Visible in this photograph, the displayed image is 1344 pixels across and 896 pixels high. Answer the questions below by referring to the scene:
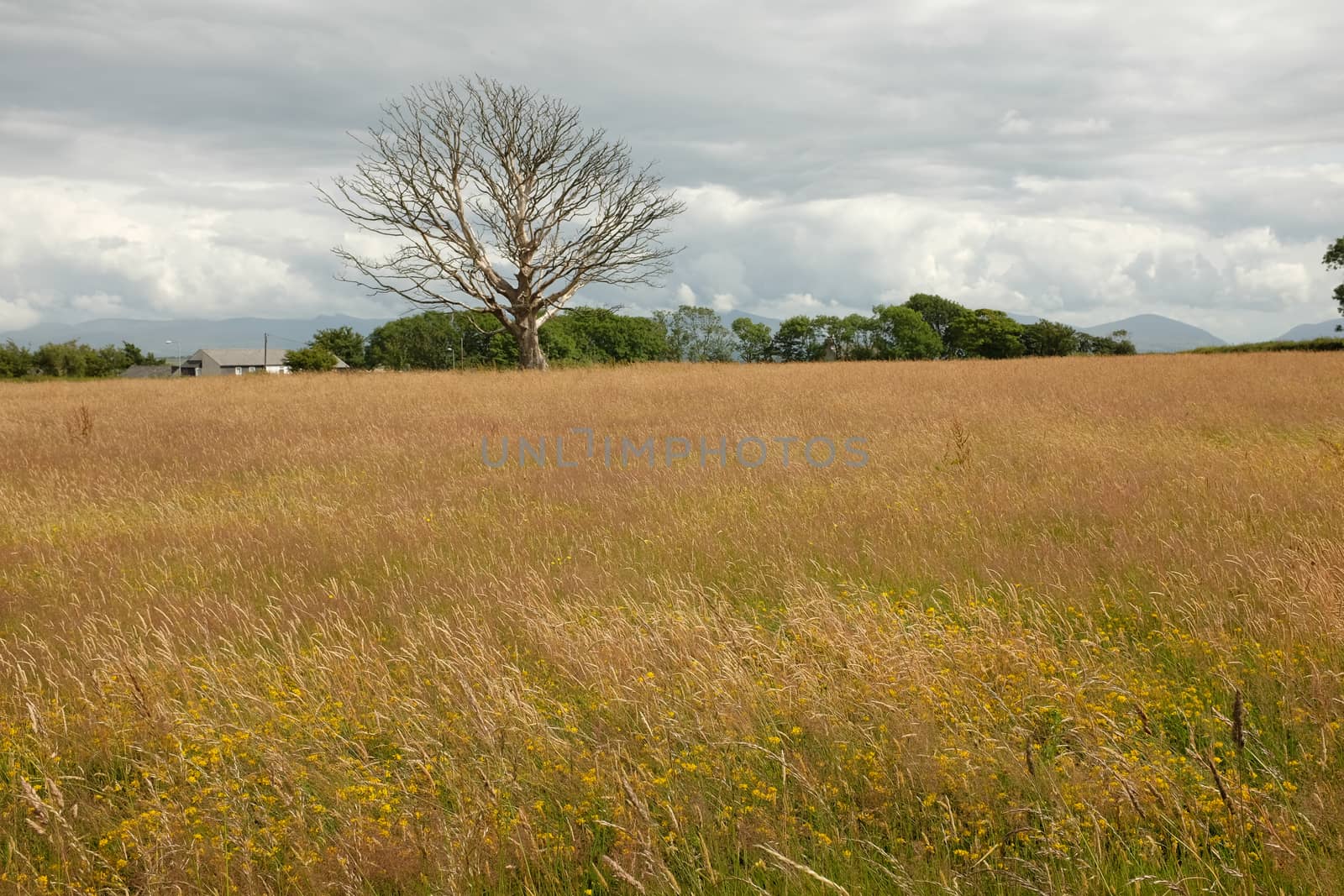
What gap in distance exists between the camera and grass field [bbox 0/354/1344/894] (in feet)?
8.82

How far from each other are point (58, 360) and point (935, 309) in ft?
323

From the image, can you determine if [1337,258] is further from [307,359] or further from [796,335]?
[307,359]

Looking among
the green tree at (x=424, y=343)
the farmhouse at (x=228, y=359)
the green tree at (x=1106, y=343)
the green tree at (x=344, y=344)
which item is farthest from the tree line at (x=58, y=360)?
the green tree at (x=1106, y=343)

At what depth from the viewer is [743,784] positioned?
2.94 meters

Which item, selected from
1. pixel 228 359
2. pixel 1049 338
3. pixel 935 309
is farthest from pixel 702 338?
pixel 228 359

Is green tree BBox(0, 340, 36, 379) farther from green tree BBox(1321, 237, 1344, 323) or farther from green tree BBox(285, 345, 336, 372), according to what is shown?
→ green tree BBox(1321, 237, 1344, 323)

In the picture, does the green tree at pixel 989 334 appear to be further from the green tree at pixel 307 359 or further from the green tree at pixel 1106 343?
the green tree at pixel 307 359

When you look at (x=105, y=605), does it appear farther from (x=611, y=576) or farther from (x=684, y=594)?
(x=684, y=594)

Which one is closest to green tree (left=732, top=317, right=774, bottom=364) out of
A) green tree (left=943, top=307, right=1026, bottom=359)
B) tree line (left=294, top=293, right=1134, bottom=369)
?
tree line (left=294, top=293, right=1134, bottom=369)

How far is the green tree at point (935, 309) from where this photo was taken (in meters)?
91.4

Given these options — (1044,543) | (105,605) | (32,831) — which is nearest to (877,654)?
(1044,543)

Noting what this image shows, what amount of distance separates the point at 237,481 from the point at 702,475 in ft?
17.9

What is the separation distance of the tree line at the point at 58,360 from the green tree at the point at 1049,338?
89.4 meters

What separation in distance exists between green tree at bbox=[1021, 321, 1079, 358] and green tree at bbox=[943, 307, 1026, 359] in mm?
808
